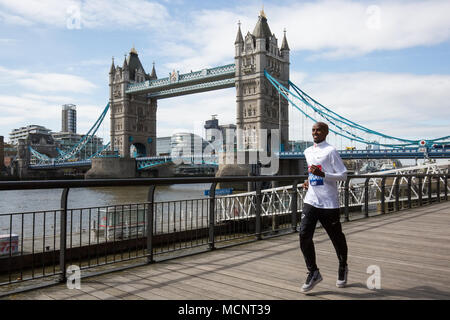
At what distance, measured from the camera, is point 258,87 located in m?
54.9

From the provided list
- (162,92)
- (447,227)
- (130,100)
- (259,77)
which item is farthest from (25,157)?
(447,227)

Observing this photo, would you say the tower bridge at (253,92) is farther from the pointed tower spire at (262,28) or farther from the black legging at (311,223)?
the black legging at (311,223)

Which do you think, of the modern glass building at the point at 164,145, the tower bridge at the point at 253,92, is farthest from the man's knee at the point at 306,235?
the modern glass building at the point at 164,145

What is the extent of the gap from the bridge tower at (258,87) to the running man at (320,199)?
4963 centimetres

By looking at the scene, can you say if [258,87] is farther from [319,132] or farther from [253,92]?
[319,132]

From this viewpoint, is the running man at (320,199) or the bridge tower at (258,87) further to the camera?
the bridge tower at (258,87)

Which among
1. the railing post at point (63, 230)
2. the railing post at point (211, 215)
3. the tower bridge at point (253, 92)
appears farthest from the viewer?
the tower bridge at point (253, 92)

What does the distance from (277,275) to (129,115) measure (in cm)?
7561

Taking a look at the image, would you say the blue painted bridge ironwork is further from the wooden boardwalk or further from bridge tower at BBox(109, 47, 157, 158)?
the wooden boardwalk

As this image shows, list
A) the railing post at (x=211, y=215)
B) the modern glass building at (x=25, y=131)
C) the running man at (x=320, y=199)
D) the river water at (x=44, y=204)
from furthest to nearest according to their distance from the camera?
the modern glass building at (x=25, y=131) → the river water at (x=44, y=204) → the railing post at (x=211, y=215) → the running man at (x=320, y=199)

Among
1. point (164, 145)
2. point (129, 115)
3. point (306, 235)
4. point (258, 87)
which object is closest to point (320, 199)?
point (306, 235)

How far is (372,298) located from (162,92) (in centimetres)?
7393

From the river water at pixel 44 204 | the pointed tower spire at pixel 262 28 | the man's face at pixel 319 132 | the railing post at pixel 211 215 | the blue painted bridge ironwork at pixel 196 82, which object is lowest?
the river water at pixel 44 204

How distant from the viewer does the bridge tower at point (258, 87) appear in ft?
179
